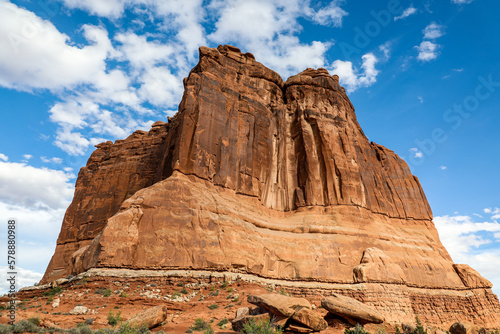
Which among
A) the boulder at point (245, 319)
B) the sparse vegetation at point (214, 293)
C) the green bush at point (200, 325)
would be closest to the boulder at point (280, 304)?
the boulder at point (245, 319)

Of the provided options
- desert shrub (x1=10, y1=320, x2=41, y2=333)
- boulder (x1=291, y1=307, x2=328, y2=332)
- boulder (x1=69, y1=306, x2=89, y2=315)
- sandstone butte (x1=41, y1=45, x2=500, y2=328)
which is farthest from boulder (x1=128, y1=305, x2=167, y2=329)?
sandstone butte (x1=41, y1=45, x2=500, y2=328)

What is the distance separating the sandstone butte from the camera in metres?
23.6

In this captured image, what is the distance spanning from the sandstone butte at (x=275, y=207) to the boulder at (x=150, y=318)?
7.22 m

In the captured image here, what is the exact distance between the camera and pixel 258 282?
24.0 m

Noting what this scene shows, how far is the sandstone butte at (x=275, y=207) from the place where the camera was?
2356cm

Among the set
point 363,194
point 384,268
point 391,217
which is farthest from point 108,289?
point 391,217

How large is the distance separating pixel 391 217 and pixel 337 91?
57.4ft

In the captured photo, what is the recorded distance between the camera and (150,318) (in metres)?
13.9

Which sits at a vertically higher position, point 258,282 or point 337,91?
point 337,91

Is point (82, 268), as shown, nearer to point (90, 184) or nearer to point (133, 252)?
point (133, 252)

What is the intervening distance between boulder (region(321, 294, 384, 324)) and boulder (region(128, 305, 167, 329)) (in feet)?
25.0

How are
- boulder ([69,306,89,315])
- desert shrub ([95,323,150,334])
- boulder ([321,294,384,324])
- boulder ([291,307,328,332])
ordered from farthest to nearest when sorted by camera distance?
1. boulder ([69,306,89,315])
2. boulder ([321,294,384,324])
3. boulder ([291,307,328,332])
4. desert shrub ([95,323,150,334])

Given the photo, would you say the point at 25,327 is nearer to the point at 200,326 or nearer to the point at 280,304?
the point at 200,326

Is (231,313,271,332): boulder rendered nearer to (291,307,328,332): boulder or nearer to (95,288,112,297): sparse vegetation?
(291,307,328,332): boulder
